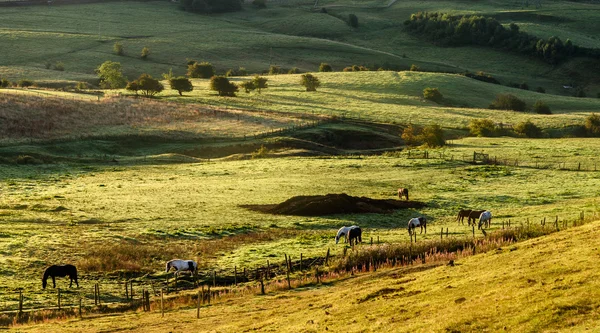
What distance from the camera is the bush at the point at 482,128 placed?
107375 mm

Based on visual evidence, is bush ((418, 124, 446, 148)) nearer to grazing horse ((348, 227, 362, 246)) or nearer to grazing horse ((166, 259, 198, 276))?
grazing horse ((348, 227, 362, 246))

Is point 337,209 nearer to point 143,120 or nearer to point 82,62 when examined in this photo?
point 143,120

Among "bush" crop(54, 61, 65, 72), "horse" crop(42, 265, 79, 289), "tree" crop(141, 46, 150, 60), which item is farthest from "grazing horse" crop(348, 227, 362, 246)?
"tree" crop(141, 46, 150, 60)

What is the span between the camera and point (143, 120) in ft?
354

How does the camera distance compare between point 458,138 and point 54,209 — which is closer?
point 54,209

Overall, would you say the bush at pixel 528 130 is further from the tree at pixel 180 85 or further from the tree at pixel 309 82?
the tree at pixel 180 85

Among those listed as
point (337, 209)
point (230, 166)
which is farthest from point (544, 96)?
point (337, 209)

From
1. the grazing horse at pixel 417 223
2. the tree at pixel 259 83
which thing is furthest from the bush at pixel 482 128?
the grazing horse at pixel 417 223

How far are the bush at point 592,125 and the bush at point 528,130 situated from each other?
6609mm

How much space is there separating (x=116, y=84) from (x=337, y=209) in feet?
297

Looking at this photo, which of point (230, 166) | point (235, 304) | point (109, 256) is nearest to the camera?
point (235, 304)

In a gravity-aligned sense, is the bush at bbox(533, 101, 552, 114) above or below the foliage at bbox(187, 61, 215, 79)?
below

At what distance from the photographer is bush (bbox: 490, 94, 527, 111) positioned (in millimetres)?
135875

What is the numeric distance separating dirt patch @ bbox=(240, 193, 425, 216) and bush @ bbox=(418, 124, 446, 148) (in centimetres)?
3329
